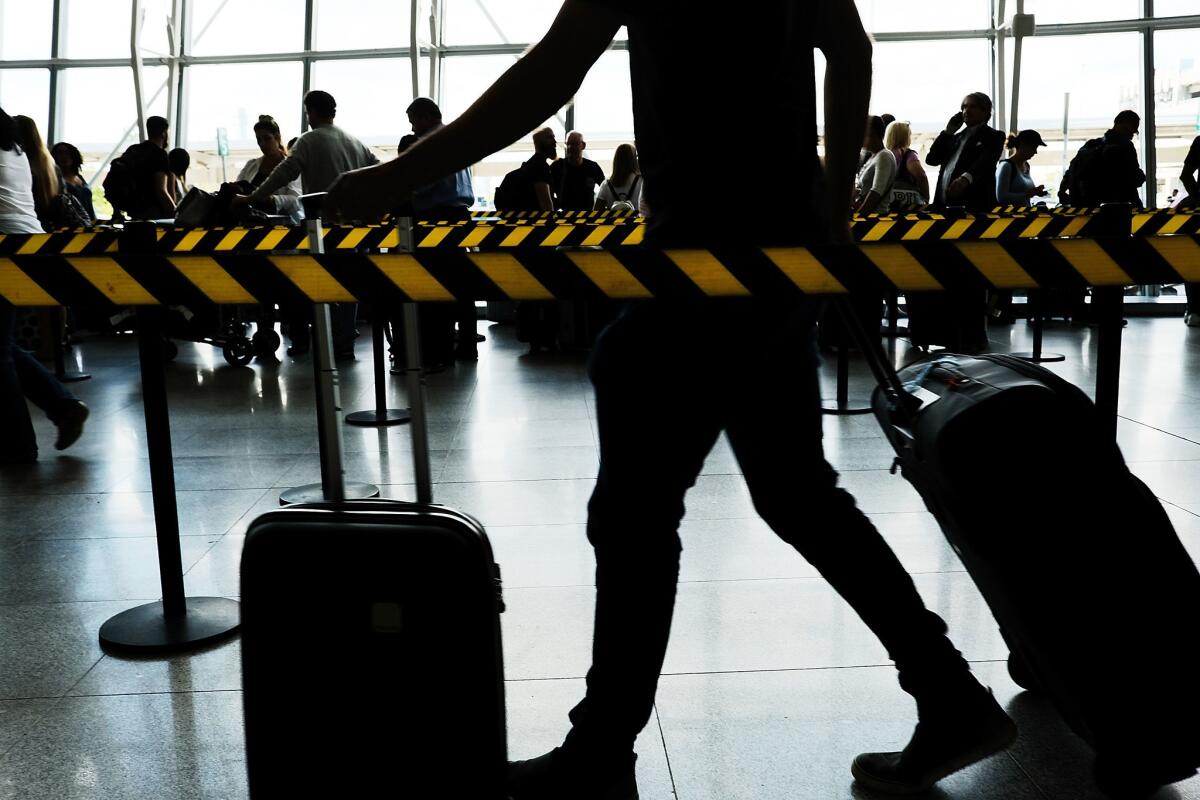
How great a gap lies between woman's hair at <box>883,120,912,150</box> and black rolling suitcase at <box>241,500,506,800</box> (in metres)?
8.08

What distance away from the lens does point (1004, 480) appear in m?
1.74

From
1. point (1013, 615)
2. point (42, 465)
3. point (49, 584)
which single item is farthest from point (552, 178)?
point (1013, 615)

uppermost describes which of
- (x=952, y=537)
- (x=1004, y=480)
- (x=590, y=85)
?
(x=590, y=85)

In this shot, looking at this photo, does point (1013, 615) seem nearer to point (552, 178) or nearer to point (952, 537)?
point (952, 537)

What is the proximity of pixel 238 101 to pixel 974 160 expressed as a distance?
11702 millimetres

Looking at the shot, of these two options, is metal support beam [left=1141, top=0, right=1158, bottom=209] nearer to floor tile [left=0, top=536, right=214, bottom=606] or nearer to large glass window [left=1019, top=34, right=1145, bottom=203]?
large glass window [left=1019, top=34, right=1145, bottom=203]

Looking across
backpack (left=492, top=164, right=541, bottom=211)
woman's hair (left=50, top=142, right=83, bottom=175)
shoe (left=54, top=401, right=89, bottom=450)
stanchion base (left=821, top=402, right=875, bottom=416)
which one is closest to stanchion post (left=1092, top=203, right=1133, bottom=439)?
stanchion base (left=821, top=402, right=875, bottom=416)

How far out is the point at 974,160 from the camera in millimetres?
8406

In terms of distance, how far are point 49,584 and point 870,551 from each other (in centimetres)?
273

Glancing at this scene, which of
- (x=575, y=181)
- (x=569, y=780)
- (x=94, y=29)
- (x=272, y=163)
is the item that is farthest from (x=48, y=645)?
(x=94, y=29)

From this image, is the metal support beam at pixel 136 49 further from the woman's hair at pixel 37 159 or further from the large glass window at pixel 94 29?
the woman's hair at pixel 37 159

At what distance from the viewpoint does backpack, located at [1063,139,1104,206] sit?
10172 millimetres

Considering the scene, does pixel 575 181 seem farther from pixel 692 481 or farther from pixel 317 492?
pixel 692 481

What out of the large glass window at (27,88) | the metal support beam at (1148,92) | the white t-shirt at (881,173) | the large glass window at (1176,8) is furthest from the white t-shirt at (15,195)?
→ the large glass window at (1176,8)
